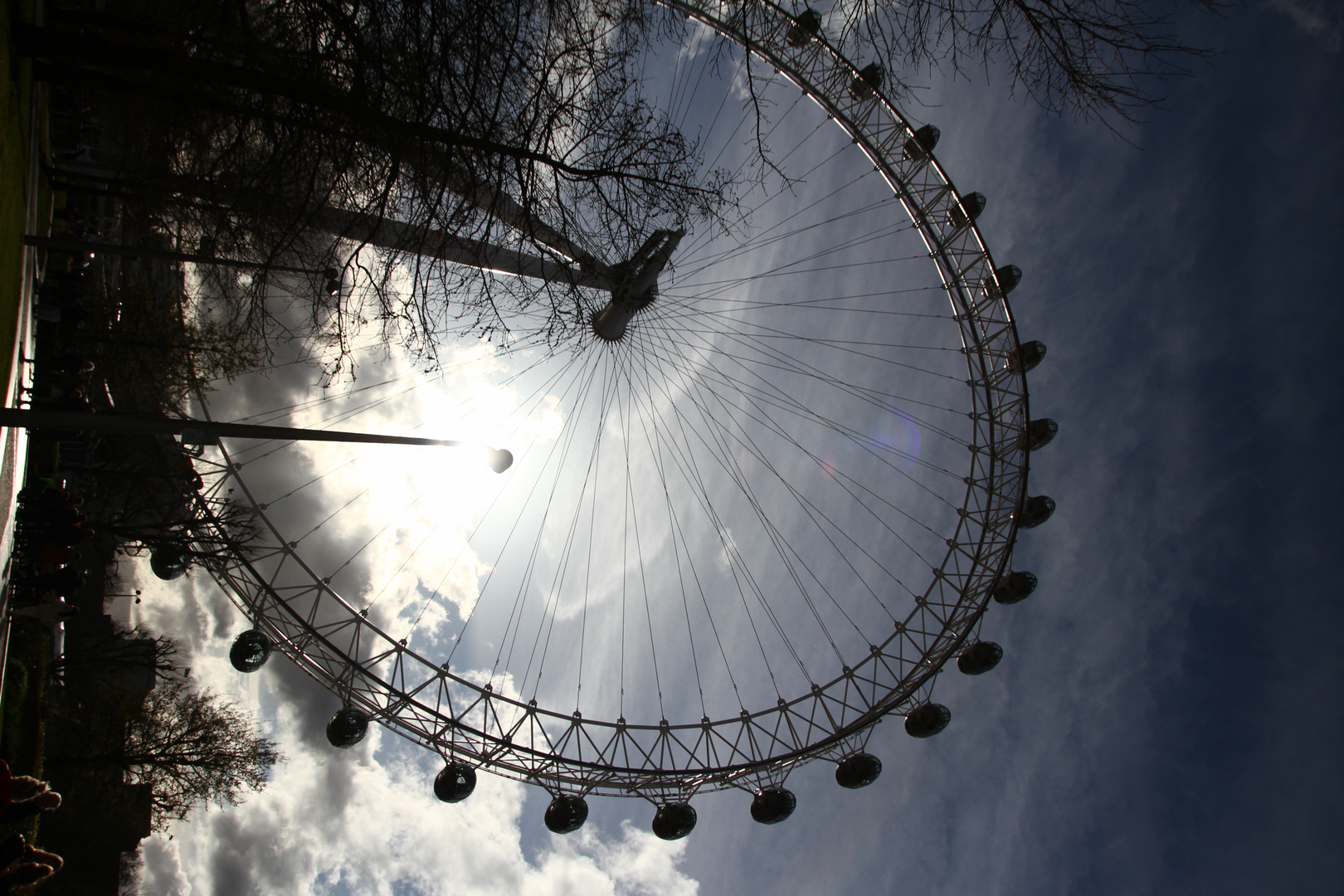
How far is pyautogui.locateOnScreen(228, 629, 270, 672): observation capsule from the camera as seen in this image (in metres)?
16.2

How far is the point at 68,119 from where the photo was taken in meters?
14.8

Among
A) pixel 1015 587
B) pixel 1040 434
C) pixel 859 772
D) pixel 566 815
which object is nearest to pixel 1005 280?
pixel 1040 434

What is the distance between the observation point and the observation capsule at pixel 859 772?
18.7m

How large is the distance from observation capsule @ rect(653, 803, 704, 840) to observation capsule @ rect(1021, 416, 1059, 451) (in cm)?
1693

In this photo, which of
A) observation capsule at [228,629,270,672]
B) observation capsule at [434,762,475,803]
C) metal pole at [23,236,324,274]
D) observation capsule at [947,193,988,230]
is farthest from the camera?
observation capsule at [947,193,988,230]

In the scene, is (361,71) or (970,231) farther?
(970,231)

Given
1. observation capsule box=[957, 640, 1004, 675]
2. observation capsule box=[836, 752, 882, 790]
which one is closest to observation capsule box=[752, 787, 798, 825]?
observation capsule box=[836, 752, 882, 790]

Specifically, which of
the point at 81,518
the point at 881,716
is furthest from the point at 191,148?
the point at 881,716

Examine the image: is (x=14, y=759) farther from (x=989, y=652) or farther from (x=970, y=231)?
(x=970, y=231)

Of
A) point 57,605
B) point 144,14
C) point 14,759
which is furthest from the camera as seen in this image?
point 57,605

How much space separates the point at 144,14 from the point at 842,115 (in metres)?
20.0

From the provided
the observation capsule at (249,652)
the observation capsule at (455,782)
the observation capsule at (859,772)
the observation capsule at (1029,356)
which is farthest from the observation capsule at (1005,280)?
the observation capsule at (249,652)

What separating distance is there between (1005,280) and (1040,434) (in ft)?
18.1

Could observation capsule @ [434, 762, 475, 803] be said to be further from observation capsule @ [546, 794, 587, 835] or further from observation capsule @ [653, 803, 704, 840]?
observation capsule @ [653, 803, 704, 840]
